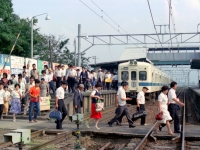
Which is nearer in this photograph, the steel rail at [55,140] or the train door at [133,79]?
the steel rail at [55,140]

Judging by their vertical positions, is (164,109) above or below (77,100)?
below

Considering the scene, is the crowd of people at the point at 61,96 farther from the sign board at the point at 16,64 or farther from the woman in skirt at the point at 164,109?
the sign board at the point at 16,64

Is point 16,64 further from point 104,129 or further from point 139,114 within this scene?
point 104,129

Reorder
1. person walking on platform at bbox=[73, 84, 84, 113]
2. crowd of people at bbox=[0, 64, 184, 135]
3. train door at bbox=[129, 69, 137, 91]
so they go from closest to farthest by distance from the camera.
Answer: crowd of people at bbox=[0, 64, 184, 135] → person walking on platform at bbox=[73, 84, 84, 113] → train door at bbox=[129, 69, 137, 91]

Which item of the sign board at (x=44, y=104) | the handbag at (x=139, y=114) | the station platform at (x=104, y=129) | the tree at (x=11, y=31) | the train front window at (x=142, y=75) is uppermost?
the tree at (x=11, y=31)

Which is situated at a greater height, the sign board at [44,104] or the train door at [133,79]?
the train door at [133,79]

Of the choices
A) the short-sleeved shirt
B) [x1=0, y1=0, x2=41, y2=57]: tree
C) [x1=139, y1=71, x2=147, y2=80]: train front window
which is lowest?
the short-sleeved shirt

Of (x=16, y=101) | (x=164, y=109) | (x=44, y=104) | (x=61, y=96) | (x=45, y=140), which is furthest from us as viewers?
(x=44, y=104)

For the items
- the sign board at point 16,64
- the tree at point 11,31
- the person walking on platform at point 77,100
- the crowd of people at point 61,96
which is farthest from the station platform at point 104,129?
the tree at point 11,31

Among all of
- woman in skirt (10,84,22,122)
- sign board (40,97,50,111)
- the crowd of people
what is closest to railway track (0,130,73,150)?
the crowd of people

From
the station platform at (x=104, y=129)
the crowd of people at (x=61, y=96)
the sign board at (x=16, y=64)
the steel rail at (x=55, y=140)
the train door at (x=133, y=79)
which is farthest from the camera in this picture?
the train door at (x=133, y=79)

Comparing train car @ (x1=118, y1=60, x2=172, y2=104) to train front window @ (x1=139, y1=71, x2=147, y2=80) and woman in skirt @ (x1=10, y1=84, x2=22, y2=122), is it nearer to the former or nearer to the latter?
train front window @ (x1=139, y1=71, x2=147, y2=80)

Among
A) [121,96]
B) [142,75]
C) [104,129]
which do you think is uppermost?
[142,75]

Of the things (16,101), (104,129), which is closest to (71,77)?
(16,101)
